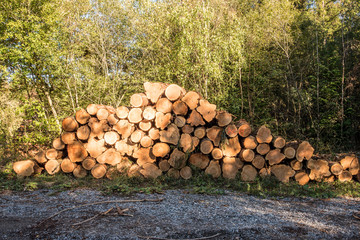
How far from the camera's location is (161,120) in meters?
5.13

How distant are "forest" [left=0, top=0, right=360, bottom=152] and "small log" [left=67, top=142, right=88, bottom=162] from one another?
2401 mm

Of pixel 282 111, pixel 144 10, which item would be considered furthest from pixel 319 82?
pixel 144 10

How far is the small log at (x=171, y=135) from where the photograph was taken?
507 centimetres

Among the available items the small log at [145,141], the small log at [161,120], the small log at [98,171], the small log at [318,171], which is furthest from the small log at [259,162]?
the small log at [98,171]

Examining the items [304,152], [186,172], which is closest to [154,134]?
[186,172]

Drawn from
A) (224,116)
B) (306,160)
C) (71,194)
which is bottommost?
(71,194)

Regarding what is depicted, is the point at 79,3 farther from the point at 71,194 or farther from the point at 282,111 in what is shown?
the point at 282,111

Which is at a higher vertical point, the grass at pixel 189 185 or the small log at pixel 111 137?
the small log at pixel 111 137

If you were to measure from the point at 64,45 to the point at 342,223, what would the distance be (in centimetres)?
820

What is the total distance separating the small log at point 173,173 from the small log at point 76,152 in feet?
5.82

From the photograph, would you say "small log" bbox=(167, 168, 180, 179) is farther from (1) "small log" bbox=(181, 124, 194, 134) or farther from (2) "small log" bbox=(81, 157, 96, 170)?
(2) "small log" bbox=(81, 157, 96, 170)

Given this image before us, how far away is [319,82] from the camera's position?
903cm

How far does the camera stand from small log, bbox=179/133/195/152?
5090 mm

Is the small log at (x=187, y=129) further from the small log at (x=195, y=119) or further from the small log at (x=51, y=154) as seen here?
the small log at (x=51, y=154)
